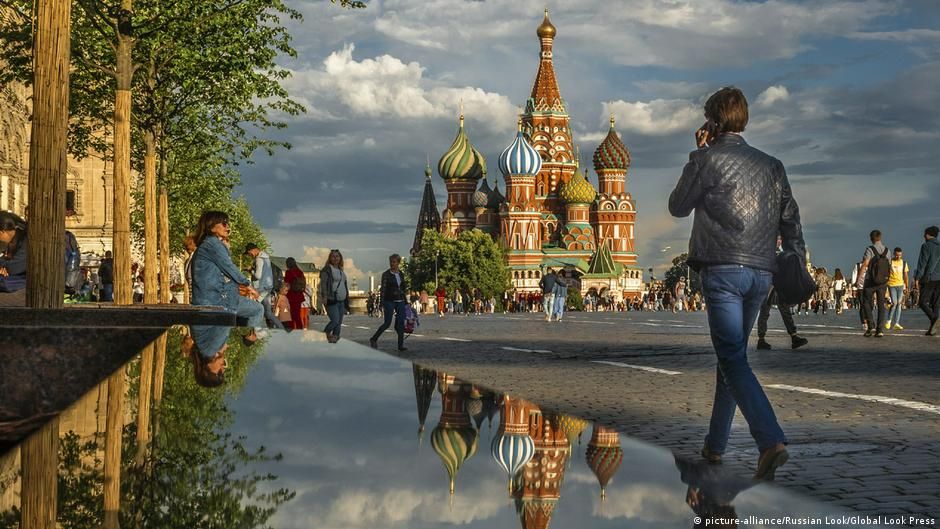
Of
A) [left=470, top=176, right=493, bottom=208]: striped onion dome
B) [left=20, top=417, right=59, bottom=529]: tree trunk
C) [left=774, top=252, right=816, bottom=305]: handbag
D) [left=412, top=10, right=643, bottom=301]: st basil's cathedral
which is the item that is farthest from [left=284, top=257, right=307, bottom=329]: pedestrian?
[left=470, top=176, right=493, bottom=208]: striped onion dome

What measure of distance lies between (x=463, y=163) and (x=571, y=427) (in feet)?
494

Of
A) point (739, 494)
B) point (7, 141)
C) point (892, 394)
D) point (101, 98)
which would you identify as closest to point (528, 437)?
point (739, 494)

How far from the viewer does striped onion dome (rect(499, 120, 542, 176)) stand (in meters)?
146

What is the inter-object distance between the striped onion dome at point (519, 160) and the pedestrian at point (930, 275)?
401 feet

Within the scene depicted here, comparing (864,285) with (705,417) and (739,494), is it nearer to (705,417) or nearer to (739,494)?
(705,417)

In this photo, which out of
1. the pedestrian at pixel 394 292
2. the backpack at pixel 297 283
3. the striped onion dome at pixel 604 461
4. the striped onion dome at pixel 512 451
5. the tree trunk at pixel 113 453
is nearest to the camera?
the tree trunk at pixel 113 453

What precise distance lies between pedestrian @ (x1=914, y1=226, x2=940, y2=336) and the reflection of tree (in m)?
20.6

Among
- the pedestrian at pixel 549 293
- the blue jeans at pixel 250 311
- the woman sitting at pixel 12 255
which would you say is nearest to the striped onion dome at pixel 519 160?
the pedestrian at pixel 549 293

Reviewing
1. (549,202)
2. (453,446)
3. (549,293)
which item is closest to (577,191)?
(549,202)

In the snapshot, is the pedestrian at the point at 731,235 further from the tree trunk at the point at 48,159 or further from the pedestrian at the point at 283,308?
the pedestrian at the point at 283,308

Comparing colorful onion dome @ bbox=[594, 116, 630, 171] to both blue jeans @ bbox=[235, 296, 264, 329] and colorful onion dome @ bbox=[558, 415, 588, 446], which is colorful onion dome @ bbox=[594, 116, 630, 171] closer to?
blue jeans @ bbox=[235, 296, 264, 329]

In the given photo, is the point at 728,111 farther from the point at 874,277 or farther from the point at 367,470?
the point at 874,277

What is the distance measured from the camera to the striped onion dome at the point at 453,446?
141 inches

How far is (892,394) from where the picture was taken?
1095 cm
